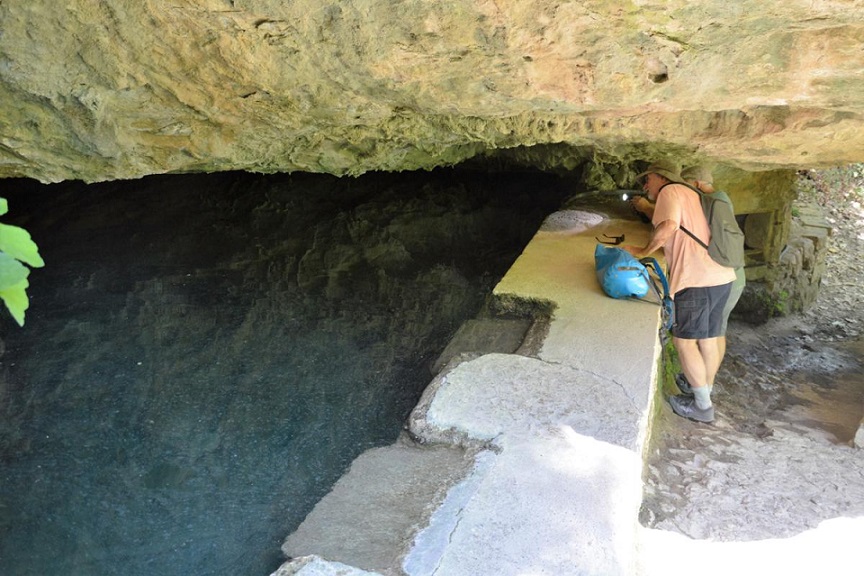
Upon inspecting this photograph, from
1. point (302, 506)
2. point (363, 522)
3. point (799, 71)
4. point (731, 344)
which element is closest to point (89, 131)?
point (302, 506)

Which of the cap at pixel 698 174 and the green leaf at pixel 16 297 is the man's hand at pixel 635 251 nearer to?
the cap at pixel 698 174

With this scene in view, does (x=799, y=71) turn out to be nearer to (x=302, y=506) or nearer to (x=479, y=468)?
(x=479, y=468)

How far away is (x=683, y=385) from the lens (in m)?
4.95

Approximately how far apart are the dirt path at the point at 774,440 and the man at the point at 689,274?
0.43m

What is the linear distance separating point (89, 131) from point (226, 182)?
158 inches

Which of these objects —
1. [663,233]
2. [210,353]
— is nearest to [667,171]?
[663,233]

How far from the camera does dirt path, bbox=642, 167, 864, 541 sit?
334 cm

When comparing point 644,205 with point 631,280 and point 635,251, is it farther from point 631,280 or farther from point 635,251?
point 631,280

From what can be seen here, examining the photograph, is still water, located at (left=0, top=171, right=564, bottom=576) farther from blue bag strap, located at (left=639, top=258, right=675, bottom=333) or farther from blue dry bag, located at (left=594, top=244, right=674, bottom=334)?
blue bag strap, located at (left=639, top=258, right=675, bottom=333)

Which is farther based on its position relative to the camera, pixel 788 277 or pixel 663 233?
pixel 788 277

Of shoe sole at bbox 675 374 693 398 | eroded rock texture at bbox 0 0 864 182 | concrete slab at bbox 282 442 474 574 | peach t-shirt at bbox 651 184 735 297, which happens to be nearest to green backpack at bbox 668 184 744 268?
peach t-shirt at bbox 651 184 735 297

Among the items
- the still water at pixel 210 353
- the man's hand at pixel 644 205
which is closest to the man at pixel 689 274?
the man's hand at pixel 644 205

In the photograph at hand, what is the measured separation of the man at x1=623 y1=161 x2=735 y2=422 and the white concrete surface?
0.27 meters

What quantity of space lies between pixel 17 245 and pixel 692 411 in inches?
168
